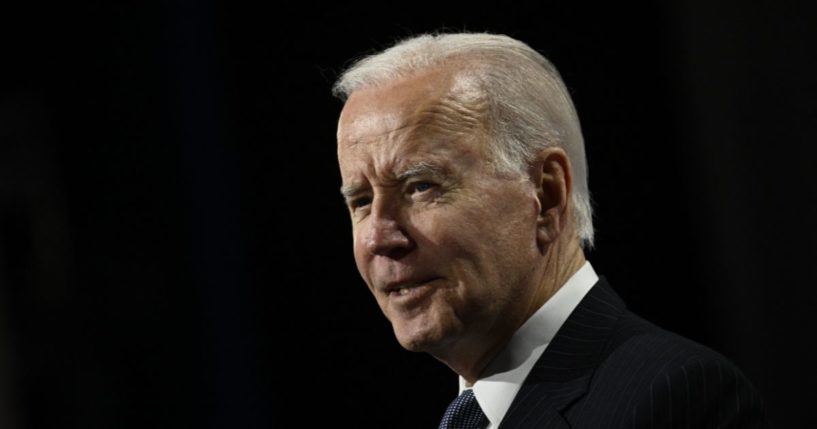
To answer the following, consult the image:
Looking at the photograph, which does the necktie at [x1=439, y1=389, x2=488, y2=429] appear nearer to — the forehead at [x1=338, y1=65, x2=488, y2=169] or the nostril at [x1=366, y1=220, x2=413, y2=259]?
the nostril at [x1=366, y1=220, x2=413, y2=259]

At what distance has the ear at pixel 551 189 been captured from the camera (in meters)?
2.06

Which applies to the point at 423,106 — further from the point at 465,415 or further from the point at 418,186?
the point at 465,415

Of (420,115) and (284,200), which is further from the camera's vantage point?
(284,200)

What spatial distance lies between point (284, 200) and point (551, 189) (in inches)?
79.5

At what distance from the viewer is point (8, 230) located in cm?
456

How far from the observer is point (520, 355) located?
2.01m

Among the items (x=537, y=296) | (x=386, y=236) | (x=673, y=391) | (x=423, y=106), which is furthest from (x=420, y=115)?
(x=673, y=391)

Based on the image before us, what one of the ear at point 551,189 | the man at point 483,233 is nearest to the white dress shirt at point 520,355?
the man at point 483,233

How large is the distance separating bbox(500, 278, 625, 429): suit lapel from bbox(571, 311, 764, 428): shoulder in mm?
42

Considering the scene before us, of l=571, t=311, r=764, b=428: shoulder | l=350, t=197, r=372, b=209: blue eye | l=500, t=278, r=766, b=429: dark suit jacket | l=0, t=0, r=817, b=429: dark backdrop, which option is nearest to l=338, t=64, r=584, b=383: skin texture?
l=350, t=197, r=372, b=209: blue eye

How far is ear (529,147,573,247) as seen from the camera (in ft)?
6.75

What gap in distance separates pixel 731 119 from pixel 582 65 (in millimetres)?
491

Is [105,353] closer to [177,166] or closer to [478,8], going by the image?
[177,166]

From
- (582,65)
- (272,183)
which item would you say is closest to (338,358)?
(272,183)
